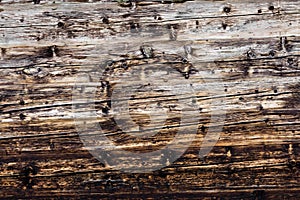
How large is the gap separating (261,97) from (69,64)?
1.19 m

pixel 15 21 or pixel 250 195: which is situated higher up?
pixel 15 21

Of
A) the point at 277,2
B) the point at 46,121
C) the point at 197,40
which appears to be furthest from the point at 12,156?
the point at 277,2

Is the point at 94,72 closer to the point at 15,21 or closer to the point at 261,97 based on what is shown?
the point at 15,21

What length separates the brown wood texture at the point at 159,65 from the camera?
289 centimetres

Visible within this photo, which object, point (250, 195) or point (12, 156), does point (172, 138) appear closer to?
point (250, 195)

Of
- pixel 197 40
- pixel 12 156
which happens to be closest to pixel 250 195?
pixel 197 40

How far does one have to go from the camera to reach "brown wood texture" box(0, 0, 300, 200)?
2.89 m

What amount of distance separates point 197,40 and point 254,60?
1.21 feet

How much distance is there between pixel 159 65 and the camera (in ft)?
9.53

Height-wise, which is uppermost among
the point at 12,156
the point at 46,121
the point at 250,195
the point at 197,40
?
the point at 197,40

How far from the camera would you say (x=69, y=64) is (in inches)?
115

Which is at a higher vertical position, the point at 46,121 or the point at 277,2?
the point at 277,2

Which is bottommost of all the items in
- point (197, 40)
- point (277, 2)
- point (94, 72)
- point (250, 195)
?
point (250, 195)

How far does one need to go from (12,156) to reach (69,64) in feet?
2.27
